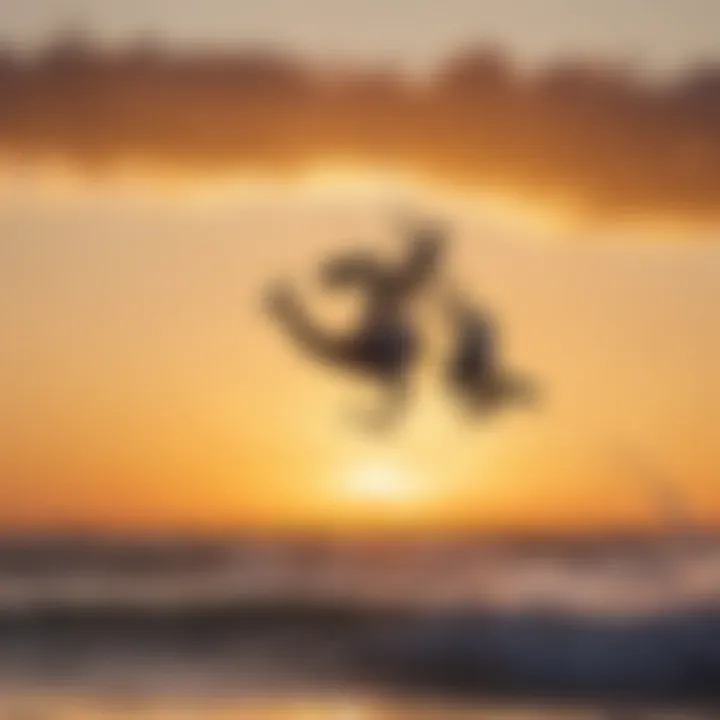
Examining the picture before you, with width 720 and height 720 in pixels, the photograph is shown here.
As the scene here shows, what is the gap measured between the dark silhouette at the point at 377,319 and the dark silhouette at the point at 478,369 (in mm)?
43

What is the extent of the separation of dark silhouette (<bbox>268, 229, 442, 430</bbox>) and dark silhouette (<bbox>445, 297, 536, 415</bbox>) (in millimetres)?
43

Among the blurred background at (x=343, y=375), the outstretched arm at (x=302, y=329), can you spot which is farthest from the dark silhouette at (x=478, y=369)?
the outstretched arm at (x=302, y=329)

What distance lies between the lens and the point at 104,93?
3.40ft

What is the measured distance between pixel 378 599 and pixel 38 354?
426 millimetres

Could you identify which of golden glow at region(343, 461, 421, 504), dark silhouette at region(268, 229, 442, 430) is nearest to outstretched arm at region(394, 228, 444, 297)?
dark silhouette at region(268, 229, 442, 430)

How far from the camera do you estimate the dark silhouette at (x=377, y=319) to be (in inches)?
39.4

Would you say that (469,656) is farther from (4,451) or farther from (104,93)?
(104,93)

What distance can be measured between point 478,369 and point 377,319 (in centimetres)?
12

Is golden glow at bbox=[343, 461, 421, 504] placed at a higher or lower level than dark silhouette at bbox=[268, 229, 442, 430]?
lower

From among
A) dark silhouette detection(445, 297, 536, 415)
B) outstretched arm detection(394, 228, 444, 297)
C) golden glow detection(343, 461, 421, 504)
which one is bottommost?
golden glow detection(343, 461, 421, 504)

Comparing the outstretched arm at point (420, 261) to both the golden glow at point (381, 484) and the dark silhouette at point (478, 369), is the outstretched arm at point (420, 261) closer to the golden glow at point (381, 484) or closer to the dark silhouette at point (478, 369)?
the dark silhouette at point (478, 369)

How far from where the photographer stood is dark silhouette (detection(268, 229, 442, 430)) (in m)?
1.00

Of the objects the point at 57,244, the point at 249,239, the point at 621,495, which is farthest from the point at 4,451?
the point at 621,495

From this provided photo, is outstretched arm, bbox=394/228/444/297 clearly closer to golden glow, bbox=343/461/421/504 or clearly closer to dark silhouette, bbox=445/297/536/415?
dark silhouette, bbox=445/297/536/415
